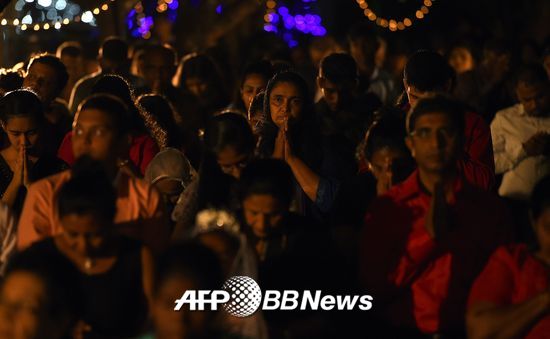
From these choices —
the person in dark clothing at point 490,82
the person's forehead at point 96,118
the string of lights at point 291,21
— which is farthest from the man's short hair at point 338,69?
the string of lights at point 291,21

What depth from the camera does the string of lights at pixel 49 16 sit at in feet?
43.9

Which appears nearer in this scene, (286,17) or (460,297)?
(460,297)

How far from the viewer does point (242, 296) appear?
734 cm

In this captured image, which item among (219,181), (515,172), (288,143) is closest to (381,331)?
(219,181)

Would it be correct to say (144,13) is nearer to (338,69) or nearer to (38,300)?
(338,69)

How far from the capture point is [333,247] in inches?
308

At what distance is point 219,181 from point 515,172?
12.0 ft

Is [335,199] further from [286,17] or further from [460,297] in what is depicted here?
[286,17]

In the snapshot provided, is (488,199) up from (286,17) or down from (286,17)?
up

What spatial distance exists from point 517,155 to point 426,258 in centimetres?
394

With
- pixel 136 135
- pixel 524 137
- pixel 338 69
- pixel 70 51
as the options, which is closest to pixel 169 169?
pixel 136 135

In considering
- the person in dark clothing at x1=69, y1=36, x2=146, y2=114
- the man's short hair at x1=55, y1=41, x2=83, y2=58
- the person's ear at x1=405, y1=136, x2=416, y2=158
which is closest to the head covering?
the person's ear at x1=405, y1=136, x2=416, y2=158

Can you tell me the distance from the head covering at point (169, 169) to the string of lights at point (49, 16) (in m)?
3.29

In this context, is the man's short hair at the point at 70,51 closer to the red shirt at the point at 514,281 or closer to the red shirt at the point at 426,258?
the red shirt at the point at 426,258
